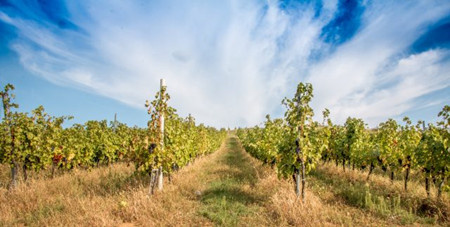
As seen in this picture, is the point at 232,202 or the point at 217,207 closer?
the point at 217,207

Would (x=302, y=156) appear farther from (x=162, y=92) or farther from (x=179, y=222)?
(x=162, y=92)

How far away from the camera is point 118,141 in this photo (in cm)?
1402

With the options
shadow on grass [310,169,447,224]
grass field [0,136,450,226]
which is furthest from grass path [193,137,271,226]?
shadow on grass [310,169,447,224]

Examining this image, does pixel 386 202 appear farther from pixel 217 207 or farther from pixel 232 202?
pixel 217 207

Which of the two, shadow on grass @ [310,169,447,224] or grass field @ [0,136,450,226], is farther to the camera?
shadow on grass @ [310,169,447,224]

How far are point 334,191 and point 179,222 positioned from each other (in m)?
5.16

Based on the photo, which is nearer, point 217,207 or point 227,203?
point 217,207

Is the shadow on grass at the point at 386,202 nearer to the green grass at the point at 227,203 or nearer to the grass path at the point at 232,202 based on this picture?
the grass path at the point at 232,202

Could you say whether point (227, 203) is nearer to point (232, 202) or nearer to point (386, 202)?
point (232, 202)

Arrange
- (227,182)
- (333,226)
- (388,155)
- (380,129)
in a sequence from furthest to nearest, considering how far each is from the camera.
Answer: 1. (380,129)
2. (388,155)
3. (227,182)
4. (333,226)

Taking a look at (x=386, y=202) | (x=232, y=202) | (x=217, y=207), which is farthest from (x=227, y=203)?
(x=386, y=202)

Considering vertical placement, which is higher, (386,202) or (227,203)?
(227,203)

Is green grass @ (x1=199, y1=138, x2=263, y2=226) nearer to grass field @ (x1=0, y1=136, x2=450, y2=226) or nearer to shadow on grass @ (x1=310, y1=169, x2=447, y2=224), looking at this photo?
grass field @ (x1=0, y1=136, x2=450, y2=226)

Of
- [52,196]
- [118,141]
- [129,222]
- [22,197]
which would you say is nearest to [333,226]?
[129,222]
